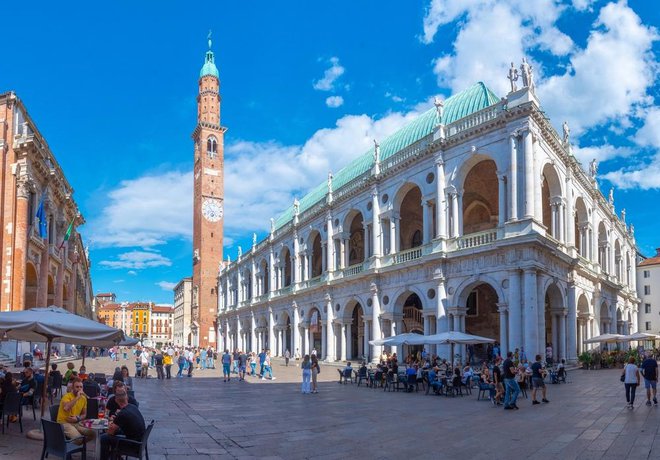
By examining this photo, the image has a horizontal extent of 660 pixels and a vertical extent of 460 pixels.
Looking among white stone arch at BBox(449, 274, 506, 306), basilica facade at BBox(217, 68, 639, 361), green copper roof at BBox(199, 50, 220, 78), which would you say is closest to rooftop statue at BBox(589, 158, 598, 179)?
basilica facade at BBox(217, 68, 639, 361)

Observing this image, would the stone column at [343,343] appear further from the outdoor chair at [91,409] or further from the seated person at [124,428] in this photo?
the seated person at [124,428]

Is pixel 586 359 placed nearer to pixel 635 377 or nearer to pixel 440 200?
pixel 440 200

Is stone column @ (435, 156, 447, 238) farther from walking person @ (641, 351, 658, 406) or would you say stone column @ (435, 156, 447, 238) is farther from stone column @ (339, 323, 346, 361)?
walking person @ (641, 351, 658, 406)

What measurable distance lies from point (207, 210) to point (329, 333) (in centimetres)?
4000

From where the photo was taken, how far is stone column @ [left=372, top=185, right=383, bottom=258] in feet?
116

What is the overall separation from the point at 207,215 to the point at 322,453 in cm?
6841

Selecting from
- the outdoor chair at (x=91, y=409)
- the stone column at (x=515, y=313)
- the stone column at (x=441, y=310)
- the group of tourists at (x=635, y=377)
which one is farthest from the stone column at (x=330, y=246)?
the outdoor chair at (x=91, y=409)

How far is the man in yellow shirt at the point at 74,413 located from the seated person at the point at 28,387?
4.77m

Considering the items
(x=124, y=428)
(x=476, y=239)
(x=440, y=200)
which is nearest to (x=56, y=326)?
(x=124, y=428)

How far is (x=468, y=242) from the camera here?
91.7 feet

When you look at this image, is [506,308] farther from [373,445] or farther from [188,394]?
[373,445]

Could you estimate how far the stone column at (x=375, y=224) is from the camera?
35.2 m

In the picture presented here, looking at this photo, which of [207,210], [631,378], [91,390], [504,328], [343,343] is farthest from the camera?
[207,210]

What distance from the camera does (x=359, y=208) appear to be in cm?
3812
